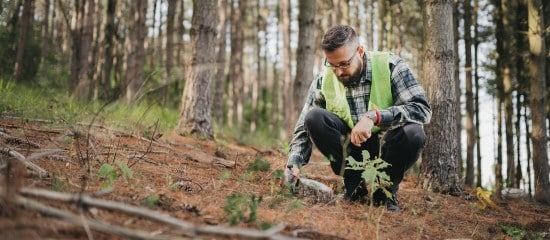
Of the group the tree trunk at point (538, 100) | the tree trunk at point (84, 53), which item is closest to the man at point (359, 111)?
the tree trunk at point (538, 100)

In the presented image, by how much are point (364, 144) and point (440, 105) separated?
1.35 m

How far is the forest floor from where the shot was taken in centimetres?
162

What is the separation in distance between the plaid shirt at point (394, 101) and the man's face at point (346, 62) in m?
0.09

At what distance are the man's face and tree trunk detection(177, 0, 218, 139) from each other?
3338mm

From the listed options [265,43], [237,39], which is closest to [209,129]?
[237,39]

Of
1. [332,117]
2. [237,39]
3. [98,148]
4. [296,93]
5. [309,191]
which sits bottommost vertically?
[309,191]

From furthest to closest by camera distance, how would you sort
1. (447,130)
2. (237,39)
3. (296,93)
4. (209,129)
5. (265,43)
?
(265,43), (237,39), (296,93), (209,129), (447,130)

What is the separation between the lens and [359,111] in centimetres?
347

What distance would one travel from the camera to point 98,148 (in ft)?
12.4

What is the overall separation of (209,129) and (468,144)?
481 centimetres

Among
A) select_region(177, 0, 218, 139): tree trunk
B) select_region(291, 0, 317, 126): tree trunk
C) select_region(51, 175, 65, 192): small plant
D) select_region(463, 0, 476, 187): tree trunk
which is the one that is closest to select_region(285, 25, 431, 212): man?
select_region(51, 175, 65, 192): small plant

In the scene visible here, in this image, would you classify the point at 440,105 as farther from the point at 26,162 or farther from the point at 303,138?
the point at 26,162

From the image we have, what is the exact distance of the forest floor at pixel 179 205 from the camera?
63.7 inches

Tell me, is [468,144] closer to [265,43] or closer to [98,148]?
[98,148]
